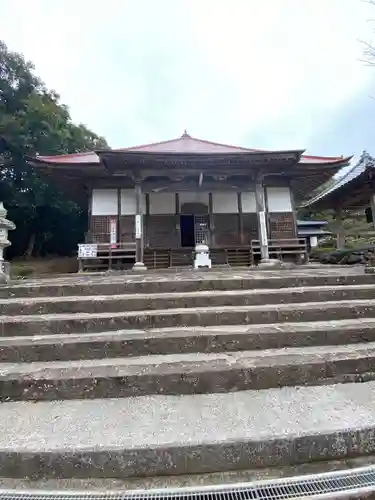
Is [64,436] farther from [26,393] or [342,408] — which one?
[342,408]

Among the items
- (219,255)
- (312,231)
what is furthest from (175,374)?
(312,231)

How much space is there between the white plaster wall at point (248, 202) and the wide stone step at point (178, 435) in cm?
1000

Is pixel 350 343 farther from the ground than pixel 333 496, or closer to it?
farther from the ground

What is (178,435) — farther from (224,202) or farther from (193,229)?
(224,202)

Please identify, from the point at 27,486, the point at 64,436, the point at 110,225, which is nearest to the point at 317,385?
the point at 64,436

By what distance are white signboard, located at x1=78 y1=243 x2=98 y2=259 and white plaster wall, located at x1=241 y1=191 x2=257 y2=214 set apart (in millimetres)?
5844

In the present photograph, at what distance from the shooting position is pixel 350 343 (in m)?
3.20

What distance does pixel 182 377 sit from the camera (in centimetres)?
256

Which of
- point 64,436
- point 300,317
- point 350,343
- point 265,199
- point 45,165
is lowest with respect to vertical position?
point 64,436

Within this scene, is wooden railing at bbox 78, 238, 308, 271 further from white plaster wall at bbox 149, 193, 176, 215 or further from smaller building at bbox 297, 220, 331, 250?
smaller building at bbox 297, 220, 331, 250

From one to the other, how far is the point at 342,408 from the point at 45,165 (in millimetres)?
10819

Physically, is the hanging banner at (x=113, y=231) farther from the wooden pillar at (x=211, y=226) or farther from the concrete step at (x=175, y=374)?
the concrete step at (x=175, y=374)

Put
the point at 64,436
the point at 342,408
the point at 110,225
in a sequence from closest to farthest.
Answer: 1. the point at 64,436
2. the point at 342,408
3. the point at 110,225

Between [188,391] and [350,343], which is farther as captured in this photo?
[350,343]
